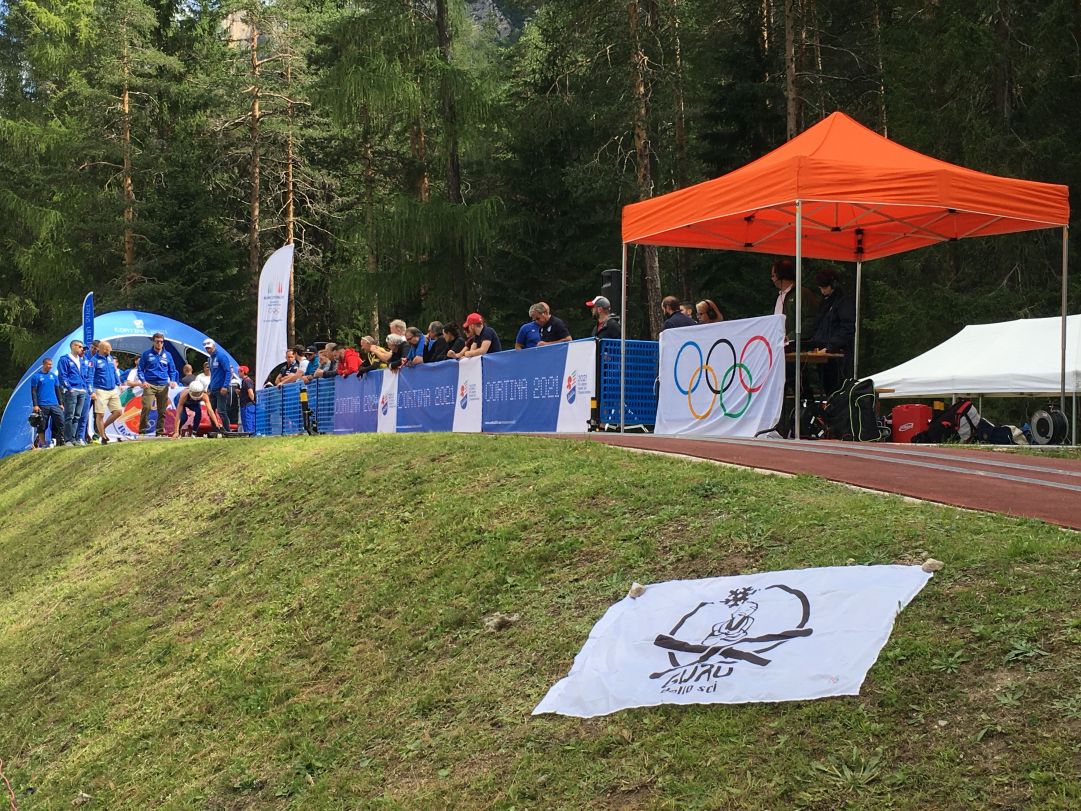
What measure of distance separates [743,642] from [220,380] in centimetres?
2248

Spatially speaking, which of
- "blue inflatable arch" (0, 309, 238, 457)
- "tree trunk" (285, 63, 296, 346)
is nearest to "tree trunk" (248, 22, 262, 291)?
"tree trunk" (285, 63, 296, 346)

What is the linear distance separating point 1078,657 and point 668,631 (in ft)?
5.58

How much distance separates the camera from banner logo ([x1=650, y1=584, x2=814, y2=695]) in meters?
4.80

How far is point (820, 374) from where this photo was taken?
13.6 metres

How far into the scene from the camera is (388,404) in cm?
1855

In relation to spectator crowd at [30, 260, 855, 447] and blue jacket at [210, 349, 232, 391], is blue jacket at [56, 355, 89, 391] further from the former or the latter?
blue jacket at [210, 349, 232, 391]

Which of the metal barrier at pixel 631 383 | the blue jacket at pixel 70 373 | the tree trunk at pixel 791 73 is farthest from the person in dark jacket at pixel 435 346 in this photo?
the tree trunk at pixel 791 73

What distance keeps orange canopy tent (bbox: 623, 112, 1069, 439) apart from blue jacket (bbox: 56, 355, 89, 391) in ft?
44.4

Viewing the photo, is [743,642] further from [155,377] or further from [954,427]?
[155,377]

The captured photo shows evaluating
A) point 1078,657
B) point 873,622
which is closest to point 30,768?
point 873,622

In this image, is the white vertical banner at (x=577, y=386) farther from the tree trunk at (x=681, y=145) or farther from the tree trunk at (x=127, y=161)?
the tree trunk at (x=127, y=161)

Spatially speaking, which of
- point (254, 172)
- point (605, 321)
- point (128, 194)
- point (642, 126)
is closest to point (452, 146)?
point (642, 126)

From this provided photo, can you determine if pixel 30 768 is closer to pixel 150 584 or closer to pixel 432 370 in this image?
pixel 150 584

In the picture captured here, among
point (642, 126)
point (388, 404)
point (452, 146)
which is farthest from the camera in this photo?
point (452, 146)
